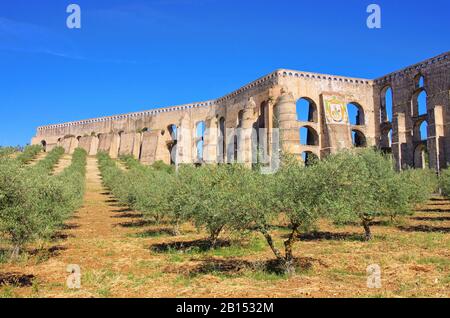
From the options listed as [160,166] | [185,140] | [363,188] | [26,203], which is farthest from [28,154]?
[363,188]

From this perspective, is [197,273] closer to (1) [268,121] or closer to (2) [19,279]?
(2) [19,279]

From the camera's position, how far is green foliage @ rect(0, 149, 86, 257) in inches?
388

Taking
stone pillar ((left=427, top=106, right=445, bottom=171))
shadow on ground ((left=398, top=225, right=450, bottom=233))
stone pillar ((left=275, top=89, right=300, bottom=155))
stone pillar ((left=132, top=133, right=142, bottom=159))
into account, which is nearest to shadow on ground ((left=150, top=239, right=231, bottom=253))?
shadow on ground ((left=398, top=225, right=450, bottom=233))

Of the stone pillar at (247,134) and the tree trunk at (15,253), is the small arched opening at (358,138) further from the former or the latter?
the tree trunk at (15,253)

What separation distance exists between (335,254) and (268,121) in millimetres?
29179

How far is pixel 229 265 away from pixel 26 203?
19.1 feet

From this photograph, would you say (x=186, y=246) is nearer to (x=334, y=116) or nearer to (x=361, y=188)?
(x=361, y=188)

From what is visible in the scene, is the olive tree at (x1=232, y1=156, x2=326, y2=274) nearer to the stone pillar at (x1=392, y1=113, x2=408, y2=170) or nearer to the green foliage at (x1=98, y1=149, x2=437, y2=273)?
the green foliage at (x1=98, y1=149, x2=437, y2=273)

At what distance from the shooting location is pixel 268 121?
41500 millimetres

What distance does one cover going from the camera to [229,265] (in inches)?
466

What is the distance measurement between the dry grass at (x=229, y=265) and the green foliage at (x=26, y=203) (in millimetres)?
1033

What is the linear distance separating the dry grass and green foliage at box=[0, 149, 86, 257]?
103cm
